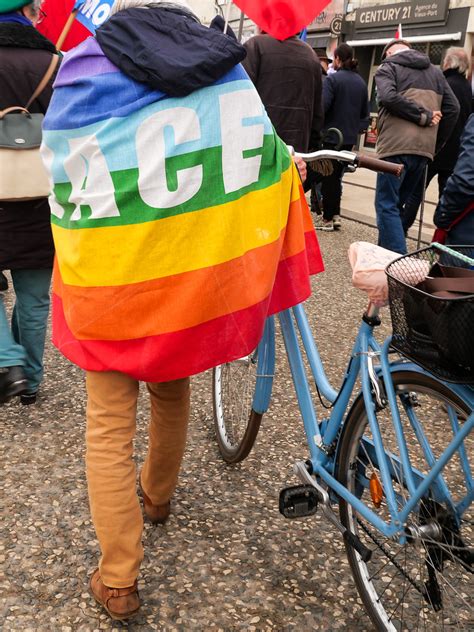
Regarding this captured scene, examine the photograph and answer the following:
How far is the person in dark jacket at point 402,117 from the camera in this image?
236 inches

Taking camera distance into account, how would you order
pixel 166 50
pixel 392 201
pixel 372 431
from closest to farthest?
pixel 166 50, pixel 372 431, pixel 392 201

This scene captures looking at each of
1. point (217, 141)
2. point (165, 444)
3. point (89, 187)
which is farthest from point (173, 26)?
point (165, 444)

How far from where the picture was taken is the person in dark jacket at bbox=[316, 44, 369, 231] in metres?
8.05

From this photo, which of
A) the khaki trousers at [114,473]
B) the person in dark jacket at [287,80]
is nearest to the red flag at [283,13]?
the person in dark jacket at [287,80]

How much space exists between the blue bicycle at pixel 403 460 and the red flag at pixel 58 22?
7.35 ft

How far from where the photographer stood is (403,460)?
1.80 meters

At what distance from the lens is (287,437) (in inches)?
131

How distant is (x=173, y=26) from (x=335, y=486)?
1.38 metres

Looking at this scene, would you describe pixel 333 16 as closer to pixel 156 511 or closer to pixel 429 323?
pixel 156 511

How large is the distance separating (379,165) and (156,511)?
4.83ft

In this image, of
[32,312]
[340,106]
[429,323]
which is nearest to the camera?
[429,323]

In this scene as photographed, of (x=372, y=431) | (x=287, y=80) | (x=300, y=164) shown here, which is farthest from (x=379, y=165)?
(x=287, y=80)

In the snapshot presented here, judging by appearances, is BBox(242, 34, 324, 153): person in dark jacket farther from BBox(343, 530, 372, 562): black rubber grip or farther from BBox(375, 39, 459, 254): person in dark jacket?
BBox(343, 530, 372, 562): black rubber grip

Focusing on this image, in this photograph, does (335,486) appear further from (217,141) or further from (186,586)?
(217,141)
